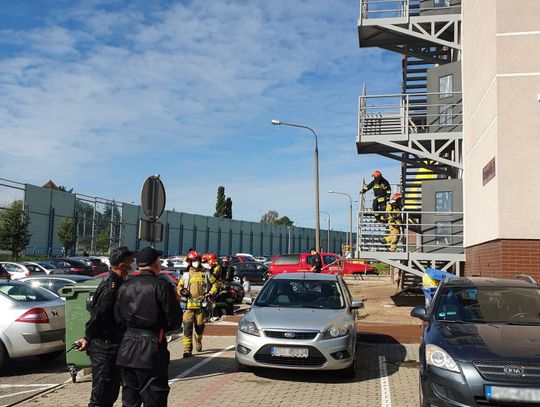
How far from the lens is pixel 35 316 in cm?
809

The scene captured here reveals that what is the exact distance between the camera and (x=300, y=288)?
8.82m

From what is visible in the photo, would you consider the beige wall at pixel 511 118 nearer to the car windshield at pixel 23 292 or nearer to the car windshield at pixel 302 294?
the car windshield at pixel 302 294

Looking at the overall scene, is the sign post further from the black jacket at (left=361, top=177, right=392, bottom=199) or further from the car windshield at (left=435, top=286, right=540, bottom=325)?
the black jacket at (left=361, top=177, right=392, bottom=199)

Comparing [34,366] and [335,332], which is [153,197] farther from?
[34,366]

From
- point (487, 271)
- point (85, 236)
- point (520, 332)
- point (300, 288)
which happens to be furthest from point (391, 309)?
point (85, 236)

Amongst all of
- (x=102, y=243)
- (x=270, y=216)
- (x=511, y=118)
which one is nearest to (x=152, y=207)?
(x=511, y=118)

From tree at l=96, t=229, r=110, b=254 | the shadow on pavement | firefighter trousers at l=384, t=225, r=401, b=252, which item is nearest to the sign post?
the shadow on pavement

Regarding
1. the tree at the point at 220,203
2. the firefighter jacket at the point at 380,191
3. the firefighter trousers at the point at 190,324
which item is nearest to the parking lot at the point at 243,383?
the firefighter trousers at the point at 190,324

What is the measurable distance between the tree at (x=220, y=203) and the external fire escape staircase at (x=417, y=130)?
8489 cm

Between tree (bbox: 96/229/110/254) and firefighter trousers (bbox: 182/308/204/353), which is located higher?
tree (bbox: 96/229/110/254)

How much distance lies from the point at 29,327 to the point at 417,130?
1398 cm

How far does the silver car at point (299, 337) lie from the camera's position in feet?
24.0

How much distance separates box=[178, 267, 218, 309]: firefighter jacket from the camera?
29.8 ft

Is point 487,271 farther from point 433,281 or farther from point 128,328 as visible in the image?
point 128,328
